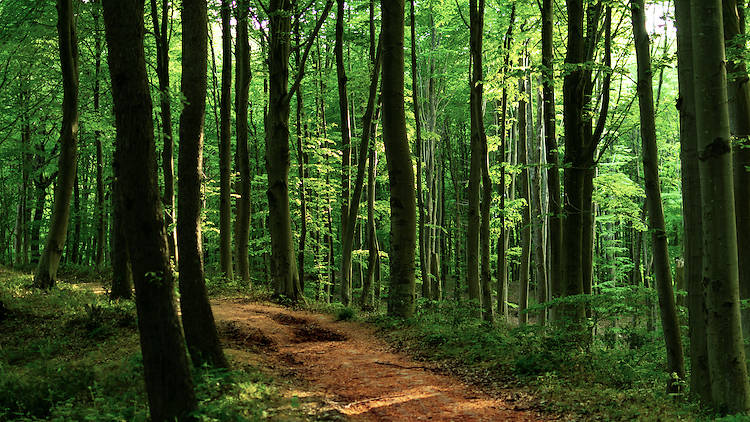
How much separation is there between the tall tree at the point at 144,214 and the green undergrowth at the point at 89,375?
515mm

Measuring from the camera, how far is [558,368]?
6.95 m

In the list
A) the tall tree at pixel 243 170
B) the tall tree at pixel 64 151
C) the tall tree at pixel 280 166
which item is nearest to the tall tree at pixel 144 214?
the tall tree at pixel 280 166

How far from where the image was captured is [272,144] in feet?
45.2

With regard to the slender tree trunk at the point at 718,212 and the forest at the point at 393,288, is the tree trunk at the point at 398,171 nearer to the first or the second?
the forest at the point at 393,288

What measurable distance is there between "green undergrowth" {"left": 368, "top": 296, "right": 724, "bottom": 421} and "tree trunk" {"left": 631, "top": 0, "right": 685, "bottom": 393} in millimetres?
574

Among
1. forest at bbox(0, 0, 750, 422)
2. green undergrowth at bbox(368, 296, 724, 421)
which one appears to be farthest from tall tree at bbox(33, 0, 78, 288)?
green undergrowth at bbox(368, 296, 724, 421)

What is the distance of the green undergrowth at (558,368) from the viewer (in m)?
5.64

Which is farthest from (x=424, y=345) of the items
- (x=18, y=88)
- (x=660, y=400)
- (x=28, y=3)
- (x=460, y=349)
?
(x=18, y=88)

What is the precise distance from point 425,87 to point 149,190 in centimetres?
2129

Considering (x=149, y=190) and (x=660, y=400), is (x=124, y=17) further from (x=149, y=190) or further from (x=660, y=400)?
(x=660, y=400)

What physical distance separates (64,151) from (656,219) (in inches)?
536

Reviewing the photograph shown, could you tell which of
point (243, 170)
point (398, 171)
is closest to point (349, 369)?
point (398, 171)

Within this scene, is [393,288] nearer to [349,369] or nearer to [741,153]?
[349,369]

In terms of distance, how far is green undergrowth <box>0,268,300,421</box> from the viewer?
530 centimetres
